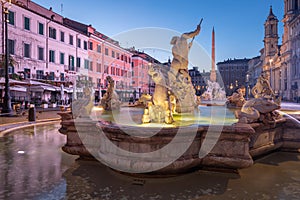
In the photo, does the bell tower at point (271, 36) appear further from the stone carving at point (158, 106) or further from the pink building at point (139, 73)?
the stone carving at point (158, 106)

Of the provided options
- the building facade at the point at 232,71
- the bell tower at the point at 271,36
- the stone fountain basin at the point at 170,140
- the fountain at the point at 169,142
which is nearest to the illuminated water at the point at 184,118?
the fountain at the point at 169,142

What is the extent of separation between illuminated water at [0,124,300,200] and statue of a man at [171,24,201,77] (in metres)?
4.81

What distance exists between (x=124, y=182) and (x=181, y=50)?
6.21m

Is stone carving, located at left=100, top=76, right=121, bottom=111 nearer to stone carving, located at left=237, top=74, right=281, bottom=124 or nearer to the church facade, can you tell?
stone carving, located at left=237, top=74, right=281, bottom=124

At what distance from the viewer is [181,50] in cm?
964

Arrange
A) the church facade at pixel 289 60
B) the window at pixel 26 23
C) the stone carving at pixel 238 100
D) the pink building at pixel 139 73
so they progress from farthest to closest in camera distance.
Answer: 1. the church facade at pixel 289 60
2. the pink building at pixel 139 73
3. the window at pixel 26 23
4. the stone carving at pixel 238 100

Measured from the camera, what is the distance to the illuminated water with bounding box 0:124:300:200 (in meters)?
4.04

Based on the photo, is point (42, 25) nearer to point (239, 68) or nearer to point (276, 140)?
point (276, 140)

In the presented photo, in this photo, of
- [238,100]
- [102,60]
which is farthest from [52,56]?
[238,100]

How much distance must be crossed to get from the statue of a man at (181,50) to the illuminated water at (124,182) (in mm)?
4808

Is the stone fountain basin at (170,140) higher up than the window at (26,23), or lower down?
lower down

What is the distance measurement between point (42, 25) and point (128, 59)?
2445 cm

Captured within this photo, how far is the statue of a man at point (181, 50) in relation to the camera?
9.62 m

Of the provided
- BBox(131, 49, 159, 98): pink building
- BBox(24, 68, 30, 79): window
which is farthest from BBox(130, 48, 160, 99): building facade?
BBox(24, 68, 30, 79): window
